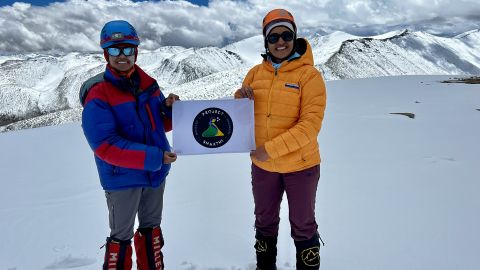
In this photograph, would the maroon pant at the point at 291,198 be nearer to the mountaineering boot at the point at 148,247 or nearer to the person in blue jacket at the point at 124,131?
the person in blue jacket at the point at 124,131

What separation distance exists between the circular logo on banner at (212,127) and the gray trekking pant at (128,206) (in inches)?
26.8

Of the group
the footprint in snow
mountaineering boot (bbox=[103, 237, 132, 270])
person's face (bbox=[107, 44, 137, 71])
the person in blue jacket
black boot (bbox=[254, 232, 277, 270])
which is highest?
person's face (bbox=[107, 44, 137, 71])

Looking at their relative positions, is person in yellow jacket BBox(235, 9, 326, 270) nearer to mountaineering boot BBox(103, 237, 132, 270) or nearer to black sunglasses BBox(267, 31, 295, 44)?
black sunglasses BBox(267, 31, 295, 44)

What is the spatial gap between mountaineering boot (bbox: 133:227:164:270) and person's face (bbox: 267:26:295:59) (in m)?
2.24

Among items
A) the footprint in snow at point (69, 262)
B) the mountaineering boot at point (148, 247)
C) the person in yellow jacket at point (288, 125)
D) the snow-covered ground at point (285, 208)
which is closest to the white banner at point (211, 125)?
the person in yellow jacket at point (288, 125)

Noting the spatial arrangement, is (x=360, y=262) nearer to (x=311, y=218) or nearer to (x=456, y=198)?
(x=311, y=218)

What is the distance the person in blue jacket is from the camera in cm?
324

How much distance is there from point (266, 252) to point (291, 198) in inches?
31.4

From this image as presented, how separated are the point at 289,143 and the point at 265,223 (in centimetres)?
115

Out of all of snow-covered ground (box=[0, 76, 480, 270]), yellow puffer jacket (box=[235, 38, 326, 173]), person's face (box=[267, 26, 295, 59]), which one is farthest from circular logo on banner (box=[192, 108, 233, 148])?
snow-covered ground (box=[0, 76, 480, 270])

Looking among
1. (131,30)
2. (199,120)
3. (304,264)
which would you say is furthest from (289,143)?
(131,30)

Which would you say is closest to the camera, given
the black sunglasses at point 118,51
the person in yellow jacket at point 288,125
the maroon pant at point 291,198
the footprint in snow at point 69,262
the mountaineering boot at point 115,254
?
the black sunglasses at point 118,51

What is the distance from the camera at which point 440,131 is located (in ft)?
36.6

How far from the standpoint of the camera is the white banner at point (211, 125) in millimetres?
3670
